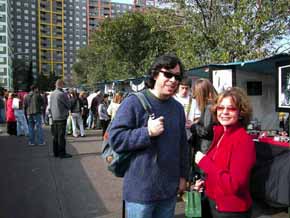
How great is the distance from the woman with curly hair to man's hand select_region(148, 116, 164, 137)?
506 millimetres

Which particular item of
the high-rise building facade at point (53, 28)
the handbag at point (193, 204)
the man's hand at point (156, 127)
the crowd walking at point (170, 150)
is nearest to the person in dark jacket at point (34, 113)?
the handbag at point (193, 204)

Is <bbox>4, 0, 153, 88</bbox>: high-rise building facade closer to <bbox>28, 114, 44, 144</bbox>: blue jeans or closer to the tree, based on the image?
the tree

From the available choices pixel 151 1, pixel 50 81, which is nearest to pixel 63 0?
pixel 50 81

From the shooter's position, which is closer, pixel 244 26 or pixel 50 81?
pixel 244 26

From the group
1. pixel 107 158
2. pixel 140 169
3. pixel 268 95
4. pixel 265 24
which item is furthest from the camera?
pixel 265 24

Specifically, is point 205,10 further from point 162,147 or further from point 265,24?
point 162,147

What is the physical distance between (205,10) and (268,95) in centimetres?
409

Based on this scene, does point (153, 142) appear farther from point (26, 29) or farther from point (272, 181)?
point (26, 29)

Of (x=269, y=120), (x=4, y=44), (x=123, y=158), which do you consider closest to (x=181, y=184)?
(x=123, y=158)

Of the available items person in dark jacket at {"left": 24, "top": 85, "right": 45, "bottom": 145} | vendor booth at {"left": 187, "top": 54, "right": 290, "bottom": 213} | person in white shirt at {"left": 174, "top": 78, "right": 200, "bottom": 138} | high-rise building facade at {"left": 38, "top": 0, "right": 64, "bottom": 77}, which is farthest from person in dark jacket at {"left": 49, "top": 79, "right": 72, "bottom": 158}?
high-rise building facade at {"left": 38, "top": 0, "right": 64, "bottom": 77}

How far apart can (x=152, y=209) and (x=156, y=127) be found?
59cm

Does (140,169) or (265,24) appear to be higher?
(265,24)

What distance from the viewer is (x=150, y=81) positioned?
8.49 ft

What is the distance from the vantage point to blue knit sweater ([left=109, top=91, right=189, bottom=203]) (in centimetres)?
241
